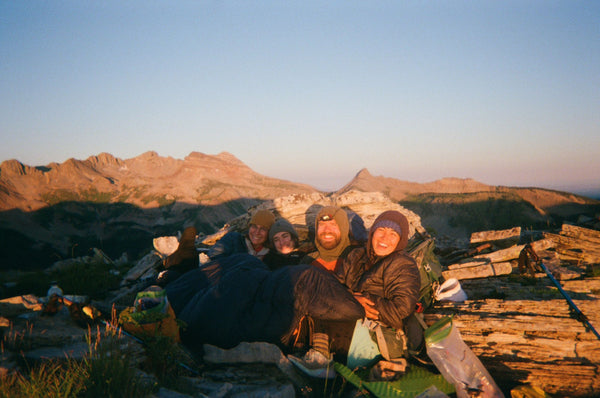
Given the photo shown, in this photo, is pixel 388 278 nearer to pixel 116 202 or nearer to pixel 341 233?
pixel 341 233

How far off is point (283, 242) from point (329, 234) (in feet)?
4.07

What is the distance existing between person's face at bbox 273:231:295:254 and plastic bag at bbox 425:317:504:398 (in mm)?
3481

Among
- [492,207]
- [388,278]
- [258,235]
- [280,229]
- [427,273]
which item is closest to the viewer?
[388,278]

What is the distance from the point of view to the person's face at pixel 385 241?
16.7ft

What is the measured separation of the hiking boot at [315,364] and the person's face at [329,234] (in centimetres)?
242

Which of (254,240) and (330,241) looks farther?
(254,240)

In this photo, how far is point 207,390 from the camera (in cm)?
320

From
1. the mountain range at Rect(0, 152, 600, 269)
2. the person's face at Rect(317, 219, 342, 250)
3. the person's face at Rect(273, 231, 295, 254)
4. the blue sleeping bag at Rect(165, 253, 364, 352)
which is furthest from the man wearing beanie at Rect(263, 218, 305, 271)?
the mountain range at Rect(0, 152, 600, 269)

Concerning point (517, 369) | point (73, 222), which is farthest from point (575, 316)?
point (73, 222)

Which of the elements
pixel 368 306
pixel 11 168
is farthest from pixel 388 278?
pixel 11 168

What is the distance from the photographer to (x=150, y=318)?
3.55m

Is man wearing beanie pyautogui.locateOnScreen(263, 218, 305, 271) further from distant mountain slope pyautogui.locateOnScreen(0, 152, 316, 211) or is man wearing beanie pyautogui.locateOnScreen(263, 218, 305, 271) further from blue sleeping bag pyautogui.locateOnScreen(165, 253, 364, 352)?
distant mountain slope pyautogui.locateOnScreen(0, 152, 316, 211)

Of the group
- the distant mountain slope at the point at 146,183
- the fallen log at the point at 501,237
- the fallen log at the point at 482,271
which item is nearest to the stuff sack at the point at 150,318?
the fallen log at the point at 482,271

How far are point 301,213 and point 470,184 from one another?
102 ft
